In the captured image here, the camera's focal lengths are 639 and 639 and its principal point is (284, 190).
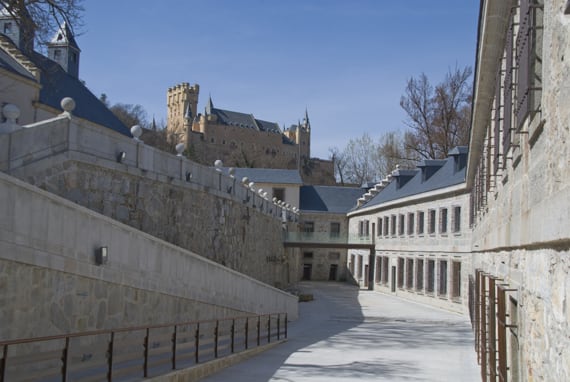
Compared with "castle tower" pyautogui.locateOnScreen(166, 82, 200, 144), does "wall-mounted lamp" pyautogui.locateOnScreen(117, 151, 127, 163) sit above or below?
below

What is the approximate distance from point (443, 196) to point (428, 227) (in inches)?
99.8

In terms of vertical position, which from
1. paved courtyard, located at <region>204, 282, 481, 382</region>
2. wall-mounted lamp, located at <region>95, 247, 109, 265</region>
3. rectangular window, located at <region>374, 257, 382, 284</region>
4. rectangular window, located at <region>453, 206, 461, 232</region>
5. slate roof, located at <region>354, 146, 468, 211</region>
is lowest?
paved courtyard, located at <region>204, 282, 481, 382</region>

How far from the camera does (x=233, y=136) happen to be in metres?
117

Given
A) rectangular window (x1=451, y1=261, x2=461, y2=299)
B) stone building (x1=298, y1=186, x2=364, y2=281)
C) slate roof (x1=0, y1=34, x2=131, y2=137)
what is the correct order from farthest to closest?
stone building (x1=298, y1=186, x2=364, y2=281)
rectangular window (x1=451, y1=261, x2=461, y2=299)
slate roof (x1=0, y1=34, x2=131, y2=137)

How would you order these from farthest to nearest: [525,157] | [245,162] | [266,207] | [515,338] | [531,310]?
[245,162], [266,207], [515,338], [525,157], [531,310]

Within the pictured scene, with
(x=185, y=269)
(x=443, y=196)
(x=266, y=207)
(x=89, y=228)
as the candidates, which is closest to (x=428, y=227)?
(x=443, y=196)

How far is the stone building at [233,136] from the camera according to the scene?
4323 inches

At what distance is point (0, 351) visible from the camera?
777 centimetres

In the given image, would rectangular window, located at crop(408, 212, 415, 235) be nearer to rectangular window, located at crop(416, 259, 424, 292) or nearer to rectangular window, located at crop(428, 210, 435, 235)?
rectangular window, located at crop(416, 259, 424, 292)

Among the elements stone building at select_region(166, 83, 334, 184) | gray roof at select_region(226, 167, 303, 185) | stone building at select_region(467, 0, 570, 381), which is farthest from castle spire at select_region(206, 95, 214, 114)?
stone building at select_region(467, 0, 570, 381)

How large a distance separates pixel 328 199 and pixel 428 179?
2053 centimetres

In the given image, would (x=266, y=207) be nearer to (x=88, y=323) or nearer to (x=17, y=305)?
(x=88, y=323)

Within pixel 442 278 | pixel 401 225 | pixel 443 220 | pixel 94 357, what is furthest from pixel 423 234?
pixel 94 357

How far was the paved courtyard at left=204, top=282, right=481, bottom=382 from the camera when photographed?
13320 millimetres
